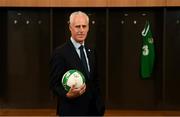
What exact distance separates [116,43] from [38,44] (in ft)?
4.10

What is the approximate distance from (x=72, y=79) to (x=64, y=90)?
10 centimetres

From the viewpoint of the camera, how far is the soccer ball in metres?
2.39

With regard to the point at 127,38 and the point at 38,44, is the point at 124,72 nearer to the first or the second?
the point at 127,38

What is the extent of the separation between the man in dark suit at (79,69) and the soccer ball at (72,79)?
0.03 meters

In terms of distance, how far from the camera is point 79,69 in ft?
8.32

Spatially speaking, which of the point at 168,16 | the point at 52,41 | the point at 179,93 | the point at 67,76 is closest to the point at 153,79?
the point at 179,93

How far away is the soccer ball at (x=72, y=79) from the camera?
239 cm

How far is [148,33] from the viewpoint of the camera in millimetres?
6164
